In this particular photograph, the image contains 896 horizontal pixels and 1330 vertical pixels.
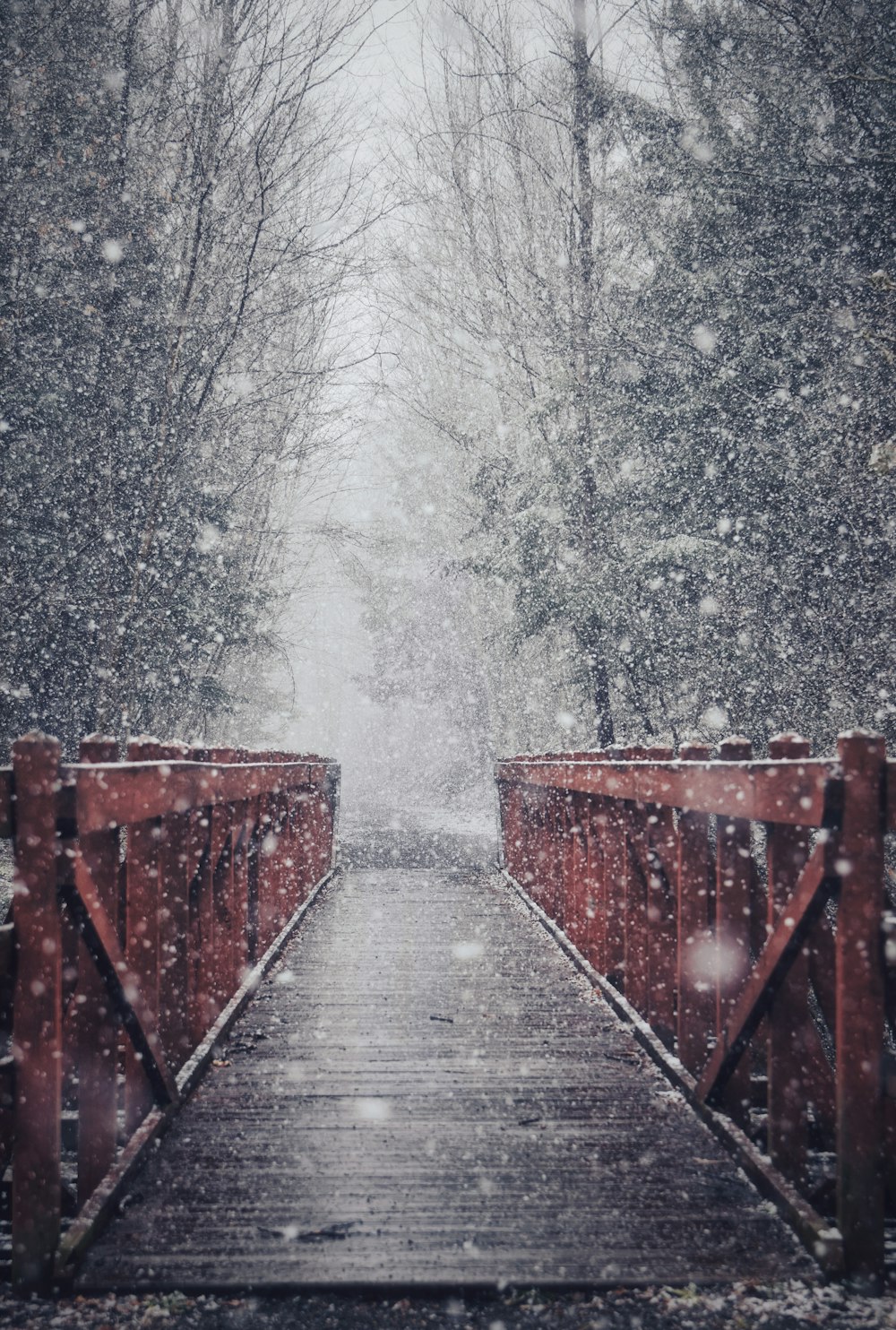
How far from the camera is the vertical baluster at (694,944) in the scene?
10.6 feet

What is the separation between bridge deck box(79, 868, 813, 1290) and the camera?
7.31 feet

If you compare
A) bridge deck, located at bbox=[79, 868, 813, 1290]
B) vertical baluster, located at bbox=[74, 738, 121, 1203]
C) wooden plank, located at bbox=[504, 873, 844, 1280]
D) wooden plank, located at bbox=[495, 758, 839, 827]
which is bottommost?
bridge deck, located at bbox=[79, 868, 813, 1290]

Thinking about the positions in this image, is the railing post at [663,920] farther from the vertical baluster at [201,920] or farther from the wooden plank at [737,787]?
the vertical baluster at [201,920]

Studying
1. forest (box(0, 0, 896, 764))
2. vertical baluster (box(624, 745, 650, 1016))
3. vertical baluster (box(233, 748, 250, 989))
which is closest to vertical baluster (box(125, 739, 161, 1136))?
vertical baluster (box(233, 748, 250, 989))

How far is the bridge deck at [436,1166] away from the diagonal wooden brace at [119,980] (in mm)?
207

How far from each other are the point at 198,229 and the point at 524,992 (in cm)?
668

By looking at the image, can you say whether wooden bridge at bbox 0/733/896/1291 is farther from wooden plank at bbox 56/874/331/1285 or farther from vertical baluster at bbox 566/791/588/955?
vertical baluster at bbox 566/791/588/955

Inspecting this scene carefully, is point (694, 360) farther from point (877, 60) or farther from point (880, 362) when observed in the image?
point (877, 60)

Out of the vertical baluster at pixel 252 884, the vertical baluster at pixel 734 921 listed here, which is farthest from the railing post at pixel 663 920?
the vertical baluster at pixel 252 884

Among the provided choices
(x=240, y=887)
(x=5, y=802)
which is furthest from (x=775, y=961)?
(x=240, y=887)

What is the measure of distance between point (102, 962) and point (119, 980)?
0.09 m

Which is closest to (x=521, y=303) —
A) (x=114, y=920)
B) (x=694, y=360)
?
(x=694, y=360)

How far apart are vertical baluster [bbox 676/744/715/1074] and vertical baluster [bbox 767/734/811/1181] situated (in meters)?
0.57

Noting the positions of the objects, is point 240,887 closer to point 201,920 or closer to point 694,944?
point 201,920
